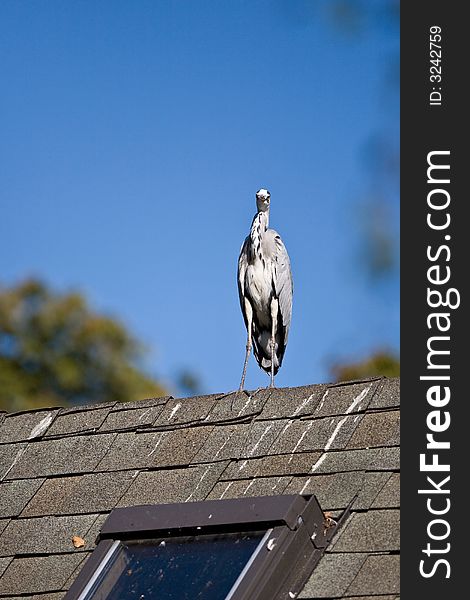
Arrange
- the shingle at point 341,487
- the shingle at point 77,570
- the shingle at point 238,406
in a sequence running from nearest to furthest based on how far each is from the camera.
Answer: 1. the shingle at point 341,487
2. the shingle at point 77,570
3. the shingle at point 238,406

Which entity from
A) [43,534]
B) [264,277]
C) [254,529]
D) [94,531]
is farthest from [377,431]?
[264,277]

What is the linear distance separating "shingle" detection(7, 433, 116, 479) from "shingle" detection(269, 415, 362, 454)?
795 millimetres

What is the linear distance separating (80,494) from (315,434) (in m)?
0.93

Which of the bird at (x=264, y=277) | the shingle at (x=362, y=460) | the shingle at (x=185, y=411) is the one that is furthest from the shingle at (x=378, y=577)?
the bird at (x=264, y=277)

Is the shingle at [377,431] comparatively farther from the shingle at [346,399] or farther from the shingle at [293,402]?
the shingle at [293,402]

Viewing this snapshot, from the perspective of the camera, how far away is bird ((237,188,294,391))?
798 centimetres

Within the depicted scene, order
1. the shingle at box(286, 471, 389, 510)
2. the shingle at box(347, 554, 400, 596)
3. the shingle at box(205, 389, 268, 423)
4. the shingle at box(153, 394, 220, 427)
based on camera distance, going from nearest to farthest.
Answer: the shingle at box(347, 554, 400, 596)
the shingle at box(286, 471, 389, 510)
the shingle at box(205, 389, 268, 423)
the shingle at box(153, 394, 220, 427)

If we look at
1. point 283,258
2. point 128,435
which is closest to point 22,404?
point 283,258

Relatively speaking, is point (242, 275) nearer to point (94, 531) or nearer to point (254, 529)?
point (94, 531)

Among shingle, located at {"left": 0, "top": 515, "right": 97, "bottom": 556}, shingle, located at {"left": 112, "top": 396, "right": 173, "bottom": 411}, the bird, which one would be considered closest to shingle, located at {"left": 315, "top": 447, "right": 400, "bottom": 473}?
shingle, located at {"left": 0, "top": 515, "right": 97, "bottom": 556}

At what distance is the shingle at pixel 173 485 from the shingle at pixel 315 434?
9.5 inches

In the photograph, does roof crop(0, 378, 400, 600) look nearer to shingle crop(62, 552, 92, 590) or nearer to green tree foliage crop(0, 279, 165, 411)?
shingle crop(62, 552, 92, 590)

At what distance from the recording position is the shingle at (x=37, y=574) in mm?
4352

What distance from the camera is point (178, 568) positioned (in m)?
4.11
